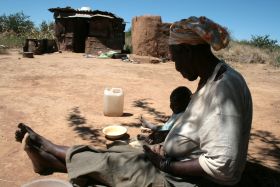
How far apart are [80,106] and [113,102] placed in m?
0.84

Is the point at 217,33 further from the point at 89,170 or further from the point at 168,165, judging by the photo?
the point at 89,170

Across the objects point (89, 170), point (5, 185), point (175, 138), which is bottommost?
point (5, 185)

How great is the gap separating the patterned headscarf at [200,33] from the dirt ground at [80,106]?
5.50 ft

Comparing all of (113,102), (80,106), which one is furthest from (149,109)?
(80,106)

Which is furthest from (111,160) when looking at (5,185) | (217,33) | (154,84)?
(154,84)

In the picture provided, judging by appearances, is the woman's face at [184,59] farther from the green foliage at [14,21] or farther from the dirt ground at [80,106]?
the green foliage at [14,21]

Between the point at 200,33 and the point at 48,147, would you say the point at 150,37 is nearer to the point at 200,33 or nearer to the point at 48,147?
the point at 48,147

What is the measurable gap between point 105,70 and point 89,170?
25.0ft

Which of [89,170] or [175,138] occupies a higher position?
[175,138]

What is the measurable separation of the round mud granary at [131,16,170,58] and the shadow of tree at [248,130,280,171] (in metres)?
8.40

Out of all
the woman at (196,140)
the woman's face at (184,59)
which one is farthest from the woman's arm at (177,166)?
the woman's face at (184,59)

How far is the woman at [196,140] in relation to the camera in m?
1.75

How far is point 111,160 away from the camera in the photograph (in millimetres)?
2113

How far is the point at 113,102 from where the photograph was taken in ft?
15.9
